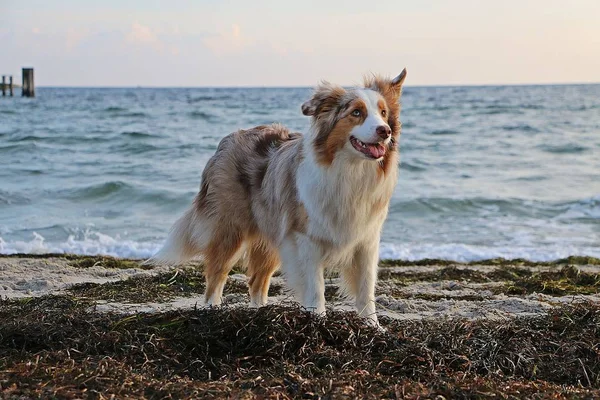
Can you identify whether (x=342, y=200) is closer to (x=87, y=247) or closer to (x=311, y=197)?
(x=311, y=197)

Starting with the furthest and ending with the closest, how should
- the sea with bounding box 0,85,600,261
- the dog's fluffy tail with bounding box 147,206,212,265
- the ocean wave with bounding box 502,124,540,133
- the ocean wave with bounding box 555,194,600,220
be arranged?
the ocean wave with bounding box 502,124,540,133 → the ocean wave with bounding box 555,194,600,220 → the sea with bounding box 0,85,600,261 → the dog's fluffy tail with bounding box 147,206,212,265

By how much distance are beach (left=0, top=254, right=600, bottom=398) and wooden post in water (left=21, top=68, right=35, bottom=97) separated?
144 ft

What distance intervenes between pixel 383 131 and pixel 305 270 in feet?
4.03

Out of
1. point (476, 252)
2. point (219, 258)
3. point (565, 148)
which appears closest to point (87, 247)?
point (219, 258)

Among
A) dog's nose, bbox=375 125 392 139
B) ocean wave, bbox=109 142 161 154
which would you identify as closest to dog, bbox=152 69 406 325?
dog's nose, bbox=375 125 392 139

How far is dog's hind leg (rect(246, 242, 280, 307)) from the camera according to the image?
6.18m

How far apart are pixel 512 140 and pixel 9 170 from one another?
14.9 metres

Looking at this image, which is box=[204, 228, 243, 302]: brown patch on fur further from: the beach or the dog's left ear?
the dog's left ear

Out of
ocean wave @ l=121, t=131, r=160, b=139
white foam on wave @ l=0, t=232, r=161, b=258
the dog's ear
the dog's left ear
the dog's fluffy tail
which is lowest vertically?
white foam on wave @ l=0, t=232, r=161, b=258

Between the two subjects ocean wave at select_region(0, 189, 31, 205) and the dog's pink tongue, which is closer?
the dog's pink tongue

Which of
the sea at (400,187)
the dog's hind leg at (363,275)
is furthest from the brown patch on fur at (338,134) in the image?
the sea at (400,187)

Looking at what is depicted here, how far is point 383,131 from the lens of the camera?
464 centimetres

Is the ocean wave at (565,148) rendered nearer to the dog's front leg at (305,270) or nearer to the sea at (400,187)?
the sea at (400,187)

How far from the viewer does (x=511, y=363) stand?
4.27 meters
